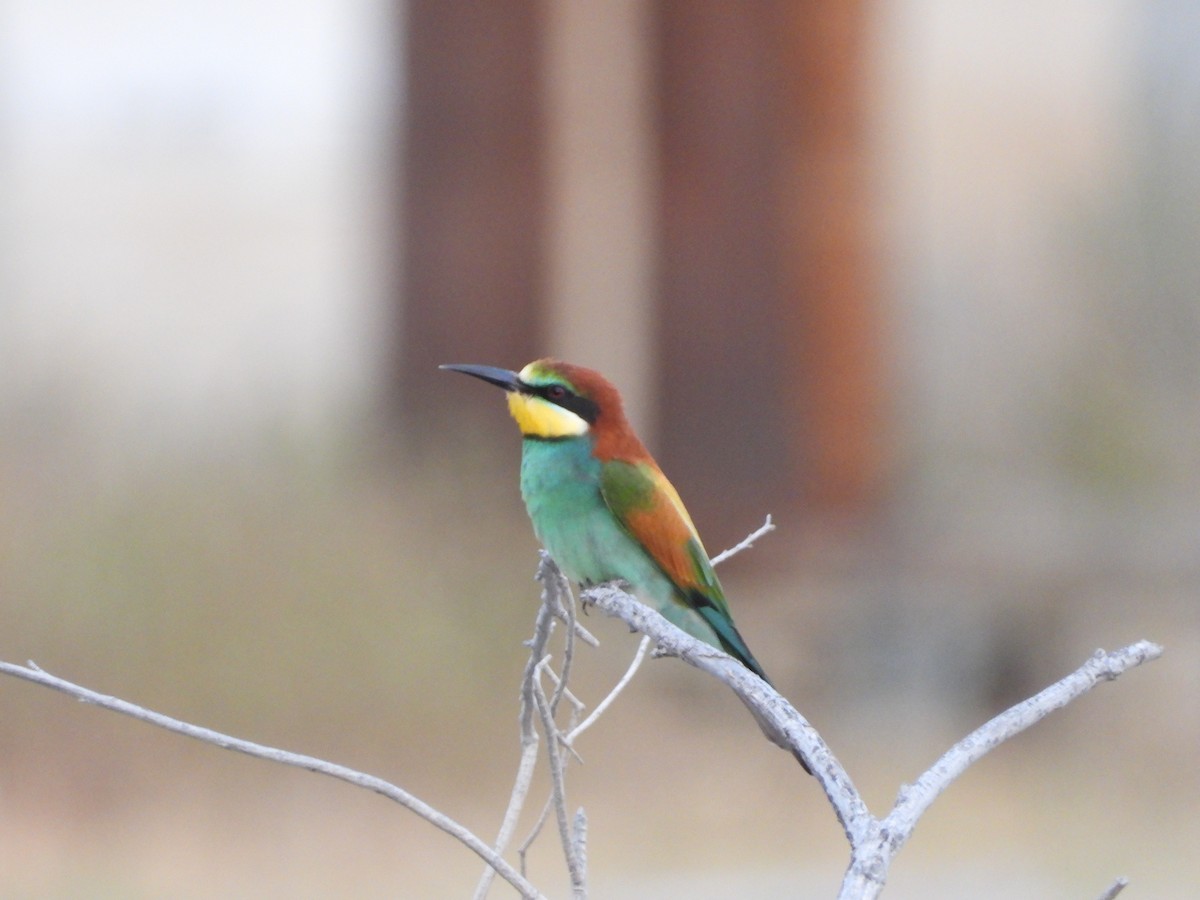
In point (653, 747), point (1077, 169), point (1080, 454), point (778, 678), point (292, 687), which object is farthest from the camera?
point (1077, 169)

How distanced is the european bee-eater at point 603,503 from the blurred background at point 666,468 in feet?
5.91

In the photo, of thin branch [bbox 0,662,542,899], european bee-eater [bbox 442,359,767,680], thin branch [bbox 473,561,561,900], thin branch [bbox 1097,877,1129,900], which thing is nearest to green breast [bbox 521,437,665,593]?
european bee-eater [bbox 442,359,767,680]

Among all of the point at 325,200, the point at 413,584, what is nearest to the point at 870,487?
the point at 413,584

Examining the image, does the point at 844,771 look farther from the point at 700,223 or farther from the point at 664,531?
the point at 700,223

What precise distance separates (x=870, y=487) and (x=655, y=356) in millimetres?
703

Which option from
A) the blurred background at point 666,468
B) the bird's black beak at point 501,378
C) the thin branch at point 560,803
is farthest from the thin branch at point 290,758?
the blurred background at point 666,468

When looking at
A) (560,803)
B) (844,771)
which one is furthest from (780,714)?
(560,803)

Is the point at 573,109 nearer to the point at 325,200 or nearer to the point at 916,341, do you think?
the point at 916,341

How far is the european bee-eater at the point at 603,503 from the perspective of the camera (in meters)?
1.89

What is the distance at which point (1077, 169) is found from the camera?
5.27 m

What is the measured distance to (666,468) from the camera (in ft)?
15.6

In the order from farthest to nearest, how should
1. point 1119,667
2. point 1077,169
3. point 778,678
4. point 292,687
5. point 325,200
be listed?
point 325,200 → point 1077,169 → point 778,678 → point 292,687 → point 1119,667

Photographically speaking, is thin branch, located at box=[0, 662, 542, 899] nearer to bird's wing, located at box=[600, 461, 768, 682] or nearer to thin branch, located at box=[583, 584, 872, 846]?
thin branch, located at box=[583, 584, 872, 846]

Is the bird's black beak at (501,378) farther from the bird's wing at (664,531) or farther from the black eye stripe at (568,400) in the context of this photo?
the bird's wing at (664,531)
